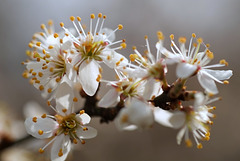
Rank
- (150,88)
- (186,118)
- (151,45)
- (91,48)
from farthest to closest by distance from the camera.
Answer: (151,45)
(91,48)
(150,88)
(186,118)

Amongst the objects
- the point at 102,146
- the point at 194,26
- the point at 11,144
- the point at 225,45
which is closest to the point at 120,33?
the point at 194,26

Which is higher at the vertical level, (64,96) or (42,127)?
(64,96)

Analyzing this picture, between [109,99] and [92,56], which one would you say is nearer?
[109,99]

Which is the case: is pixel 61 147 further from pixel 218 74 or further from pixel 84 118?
pixel 218 74

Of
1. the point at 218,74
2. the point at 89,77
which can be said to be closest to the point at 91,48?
the point at 89,77

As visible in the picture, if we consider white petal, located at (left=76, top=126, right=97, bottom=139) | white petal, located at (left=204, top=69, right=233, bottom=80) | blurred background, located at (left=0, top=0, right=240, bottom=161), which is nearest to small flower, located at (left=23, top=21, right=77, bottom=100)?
white petal, located at (left=76, top=126, right=97, bottom=139)

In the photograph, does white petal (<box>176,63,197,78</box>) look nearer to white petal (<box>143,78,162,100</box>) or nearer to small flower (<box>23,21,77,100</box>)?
white petal (<box>143,78,162,100</box>)
